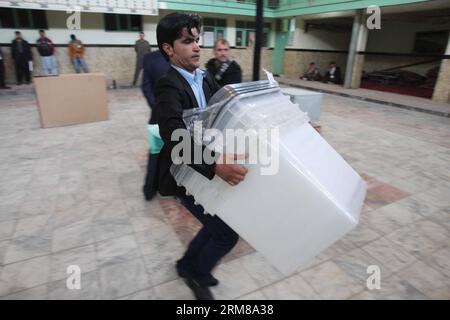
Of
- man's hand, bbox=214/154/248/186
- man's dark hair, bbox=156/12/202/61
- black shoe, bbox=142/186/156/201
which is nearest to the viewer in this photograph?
man's hand, bbox=214/154/248/186

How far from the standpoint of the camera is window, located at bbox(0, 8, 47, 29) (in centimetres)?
895

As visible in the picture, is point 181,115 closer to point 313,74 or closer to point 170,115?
point 170,115

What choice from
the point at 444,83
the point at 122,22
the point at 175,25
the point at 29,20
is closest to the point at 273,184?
the point at 175,25

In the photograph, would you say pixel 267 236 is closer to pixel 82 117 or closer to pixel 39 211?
pixel 39 211

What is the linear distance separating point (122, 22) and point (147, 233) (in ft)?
34.6

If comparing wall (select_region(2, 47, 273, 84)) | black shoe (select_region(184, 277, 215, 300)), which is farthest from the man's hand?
wall (select_region(2, 47, 273, 84))

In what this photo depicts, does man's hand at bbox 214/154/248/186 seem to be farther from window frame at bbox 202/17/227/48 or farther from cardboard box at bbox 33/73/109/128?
window frame at bbox 202/17/227/48

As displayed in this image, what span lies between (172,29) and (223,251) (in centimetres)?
109

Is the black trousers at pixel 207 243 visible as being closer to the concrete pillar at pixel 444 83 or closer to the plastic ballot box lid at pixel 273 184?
the plastic ballot box lid at pixel 273 184

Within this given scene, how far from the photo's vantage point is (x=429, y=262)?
2.01m

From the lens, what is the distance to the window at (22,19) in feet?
29.4

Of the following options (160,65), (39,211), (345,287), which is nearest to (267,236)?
(345,287)

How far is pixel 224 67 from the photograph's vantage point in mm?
2482

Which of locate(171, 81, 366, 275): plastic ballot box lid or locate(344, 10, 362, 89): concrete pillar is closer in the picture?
locate(171, 81, 366, 275): plastic ballot box lid
